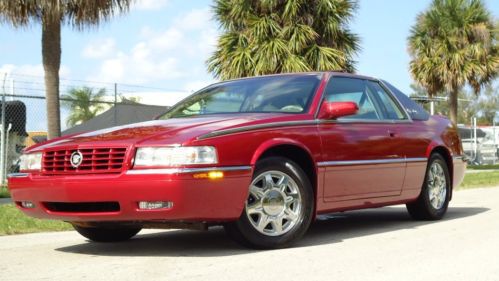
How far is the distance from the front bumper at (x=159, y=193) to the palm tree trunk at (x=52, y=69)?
25.7ft

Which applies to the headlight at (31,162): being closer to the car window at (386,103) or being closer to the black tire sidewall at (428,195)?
the car window at (386,103)

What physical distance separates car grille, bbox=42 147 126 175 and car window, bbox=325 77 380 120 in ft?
6.88

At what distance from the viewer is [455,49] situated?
2562cm

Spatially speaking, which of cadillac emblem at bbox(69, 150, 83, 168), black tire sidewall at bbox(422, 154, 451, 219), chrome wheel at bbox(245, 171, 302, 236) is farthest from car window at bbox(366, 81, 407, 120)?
cadillac emblem at bbox(69, 150, 83, 168)

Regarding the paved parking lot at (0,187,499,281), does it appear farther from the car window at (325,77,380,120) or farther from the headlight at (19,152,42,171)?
the car window at (325,77,380,120)

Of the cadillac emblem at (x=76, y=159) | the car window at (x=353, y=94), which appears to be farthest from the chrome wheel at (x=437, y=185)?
the cadillac emblem at (x=76, y=159)

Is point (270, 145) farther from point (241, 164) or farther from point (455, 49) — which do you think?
point (455, 49)

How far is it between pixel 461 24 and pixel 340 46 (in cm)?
802

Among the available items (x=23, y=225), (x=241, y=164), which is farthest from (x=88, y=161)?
(x=23, y=225)

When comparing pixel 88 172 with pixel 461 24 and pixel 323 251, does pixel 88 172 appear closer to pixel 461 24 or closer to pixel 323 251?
pixel 323 251

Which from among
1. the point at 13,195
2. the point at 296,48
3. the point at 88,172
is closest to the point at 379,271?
the point at 88,172

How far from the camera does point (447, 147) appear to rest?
314 inches

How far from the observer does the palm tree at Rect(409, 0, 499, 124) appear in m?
25.4

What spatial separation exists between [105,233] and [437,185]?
354cm
